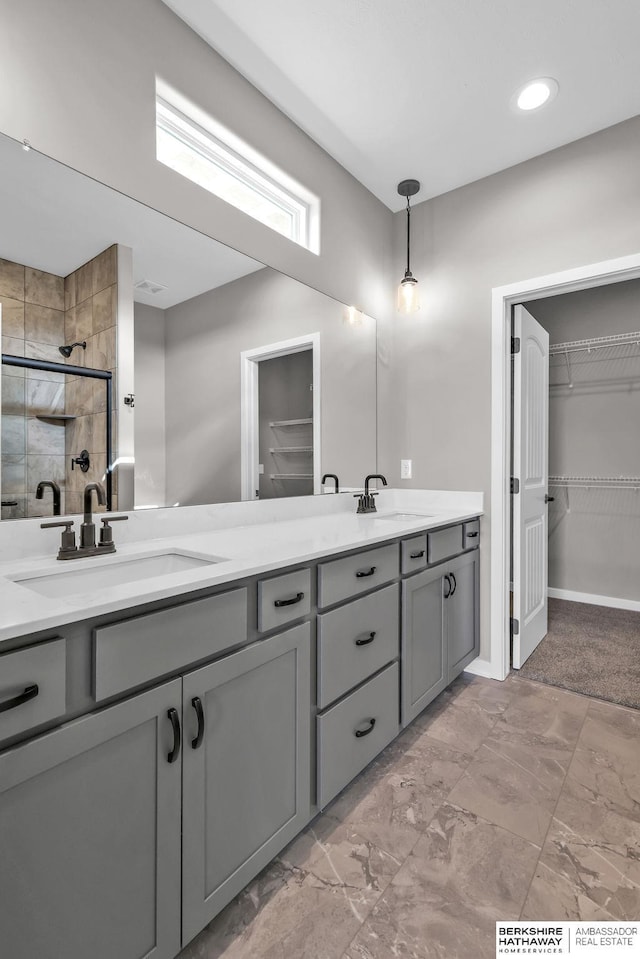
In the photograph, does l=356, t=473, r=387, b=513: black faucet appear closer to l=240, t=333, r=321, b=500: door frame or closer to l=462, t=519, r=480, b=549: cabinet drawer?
l=462, t=519, r=480, b=549: cabinet drawer

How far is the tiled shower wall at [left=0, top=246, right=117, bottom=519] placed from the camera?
4.30 ft

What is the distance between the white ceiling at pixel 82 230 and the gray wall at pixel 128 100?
4 centimetres

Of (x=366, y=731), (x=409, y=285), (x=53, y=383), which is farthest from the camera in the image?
(x=409, y=285)

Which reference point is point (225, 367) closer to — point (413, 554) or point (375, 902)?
point (413, 554)

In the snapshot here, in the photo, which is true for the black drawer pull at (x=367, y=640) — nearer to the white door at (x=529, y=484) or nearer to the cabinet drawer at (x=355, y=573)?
the cabinet drawer at (x=355, y=573)

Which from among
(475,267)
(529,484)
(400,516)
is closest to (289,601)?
(400,516)

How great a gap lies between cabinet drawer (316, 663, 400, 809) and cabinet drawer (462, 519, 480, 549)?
0.85 m

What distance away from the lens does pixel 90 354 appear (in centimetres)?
147

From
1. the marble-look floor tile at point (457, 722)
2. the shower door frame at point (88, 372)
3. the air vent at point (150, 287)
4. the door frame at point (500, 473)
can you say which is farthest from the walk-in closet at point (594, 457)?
the air vent at point (150, 287)

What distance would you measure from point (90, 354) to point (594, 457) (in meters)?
3.79

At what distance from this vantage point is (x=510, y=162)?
2.45 meters

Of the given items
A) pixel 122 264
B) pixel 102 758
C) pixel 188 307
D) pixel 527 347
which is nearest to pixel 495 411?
pixel 527 347

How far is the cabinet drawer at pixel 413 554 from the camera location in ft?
6.09

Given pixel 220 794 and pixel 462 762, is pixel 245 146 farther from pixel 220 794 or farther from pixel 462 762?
Result: pixel 462 762
